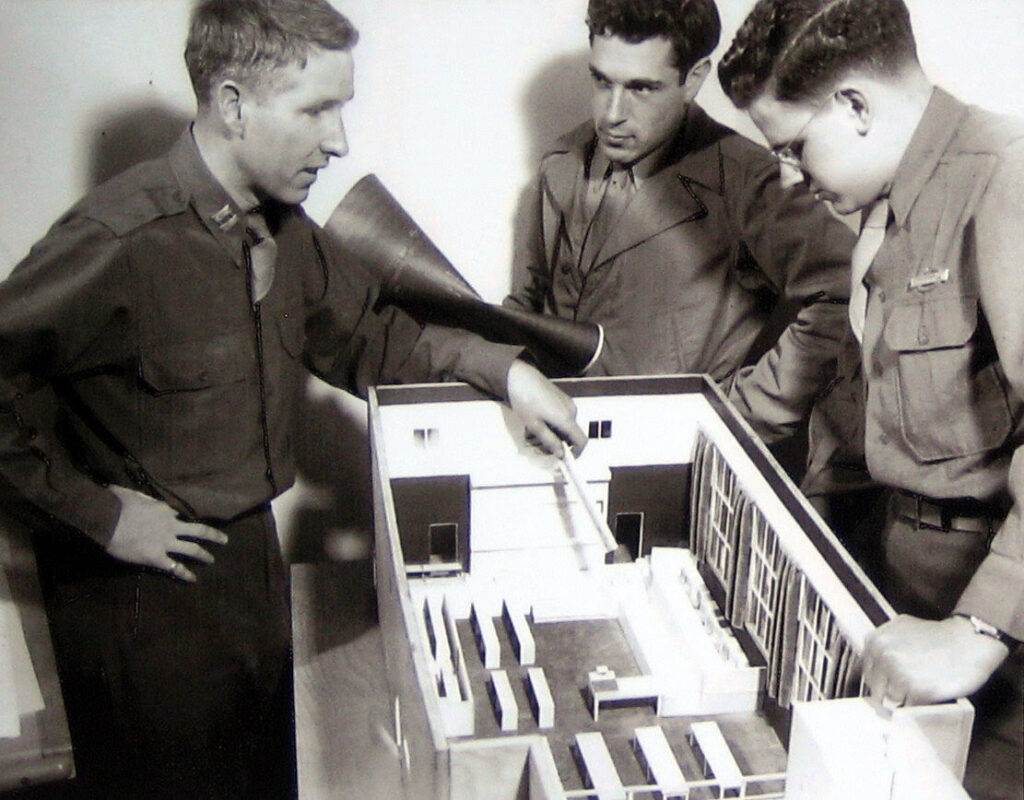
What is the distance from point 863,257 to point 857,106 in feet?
1.08

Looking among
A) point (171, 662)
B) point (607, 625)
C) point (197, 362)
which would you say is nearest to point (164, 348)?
point (197, 362)

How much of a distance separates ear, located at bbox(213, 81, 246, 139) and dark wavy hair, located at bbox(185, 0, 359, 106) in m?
0.01

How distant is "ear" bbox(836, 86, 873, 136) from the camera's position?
1.21 meters

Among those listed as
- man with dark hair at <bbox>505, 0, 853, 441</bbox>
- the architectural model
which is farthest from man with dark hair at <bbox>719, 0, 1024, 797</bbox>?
man with dark hair at <bbox>505, 0, 853, 441</bbox>

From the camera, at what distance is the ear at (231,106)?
53.5 inches

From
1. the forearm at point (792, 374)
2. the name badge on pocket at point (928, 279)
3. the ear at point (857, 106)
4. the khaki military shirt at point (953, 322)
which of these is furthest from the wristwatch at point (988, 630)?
the forearm at point (792, 374)

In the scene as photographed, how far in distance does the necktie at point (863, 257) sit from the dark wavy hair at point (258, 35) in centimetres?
72

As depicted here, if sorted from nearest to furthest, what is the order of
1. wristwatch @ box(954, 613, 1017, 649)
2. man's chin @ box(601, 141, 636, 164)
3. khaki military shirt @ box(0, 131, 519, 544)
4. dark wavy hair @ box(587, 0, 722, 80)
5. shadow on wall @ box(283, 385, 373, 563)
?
wristwatch @ box(954, 613, 1017, 649) < khaki military shirt @ box(0, 131, 519, 544) < dark wavy hair @ box(587, 0, 722, 80) < man's chin @ box(601, 141, 636, 164) < shadow on wall @ box(283, 385, 373, 563)

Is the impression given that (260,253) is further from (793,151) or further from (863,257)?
(863,257)

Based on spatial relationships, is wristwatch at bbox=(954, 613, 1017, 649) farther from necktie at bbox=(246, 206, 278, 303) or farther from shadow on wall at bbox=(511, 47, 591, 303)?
shadow on wall at bbox=(511, 47, 591, 303)

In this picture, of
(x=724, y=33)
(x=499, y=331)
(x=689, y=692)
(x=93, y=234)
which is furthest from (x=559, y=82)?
(x=689, y=692)

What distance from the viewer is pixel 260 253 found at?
1506mm

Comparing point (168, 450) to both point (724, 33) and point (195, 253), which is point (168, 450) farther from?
point (724, 33)

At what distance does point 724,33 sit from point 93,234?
109 cm
